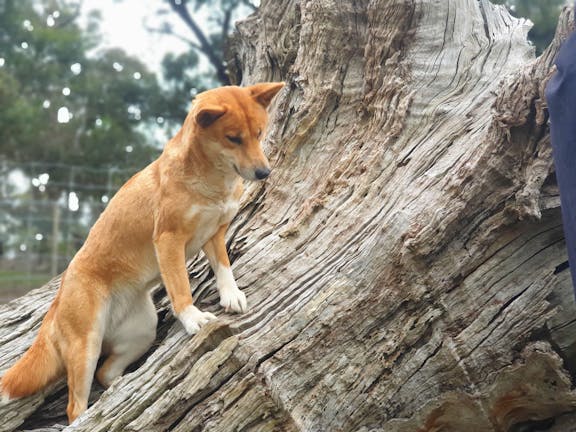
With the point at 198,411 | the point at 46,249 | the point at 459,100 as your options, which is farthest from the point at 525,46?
the point at 46,249

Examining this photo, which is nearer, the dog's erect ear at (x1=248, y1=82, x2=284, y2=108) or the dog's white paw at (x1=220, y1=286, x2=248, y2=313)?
Answer: the dog's white paw at (x1=220, y1=286, x2=248, y2=313)

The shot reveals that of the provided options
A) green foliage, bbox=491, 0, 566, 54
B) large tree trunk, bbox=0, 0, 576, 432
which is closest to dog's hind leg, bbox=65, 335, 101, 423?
large tree trunk, bbox=0, 0, 576, 432

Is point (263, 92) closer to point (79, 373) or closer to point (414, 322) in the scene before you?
point (414, 322)

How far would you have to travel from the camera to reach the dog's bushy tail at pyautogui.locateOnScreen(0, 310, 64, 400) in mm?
3377

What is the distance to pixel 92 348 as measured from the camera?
3307mm

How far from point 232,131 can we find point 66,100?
13842 millimetres

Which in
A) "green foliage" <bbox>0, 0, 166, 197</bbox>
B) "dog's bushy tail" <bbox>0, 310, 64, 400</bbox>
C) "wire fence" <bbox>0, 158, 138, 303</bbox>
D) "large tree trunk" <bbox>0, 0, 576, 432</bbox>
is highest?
"green foliage" <bbox>0, 0, 166, 197</bbox>

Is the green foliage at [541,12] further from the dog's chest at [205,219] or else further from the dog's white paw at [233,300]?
the dog's white paw at [233,300]

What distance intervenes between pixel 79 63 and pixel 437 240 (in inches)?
576

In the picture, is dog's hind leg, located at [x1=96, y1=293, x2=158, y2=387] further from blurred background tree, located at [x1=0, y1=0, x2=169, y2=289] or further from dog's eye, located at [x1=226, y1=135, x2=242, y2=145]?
blurred background tree, located at [x1=0, y1=0, x2=169, y2=289]

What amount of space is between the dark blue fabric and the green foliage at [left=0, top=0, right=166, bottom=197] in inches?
454

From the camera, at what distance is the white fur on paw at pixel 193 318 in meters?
3.09

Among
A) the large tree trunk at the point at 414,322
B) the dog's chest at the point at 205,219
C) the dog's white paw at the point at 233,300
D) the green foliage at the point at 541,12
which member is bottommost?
the large tree trunk at the point at 414,322

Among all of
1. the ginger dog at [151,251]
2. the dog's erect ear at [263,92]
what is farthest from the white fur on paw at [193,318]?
the dog's erect ear at [263,92]
